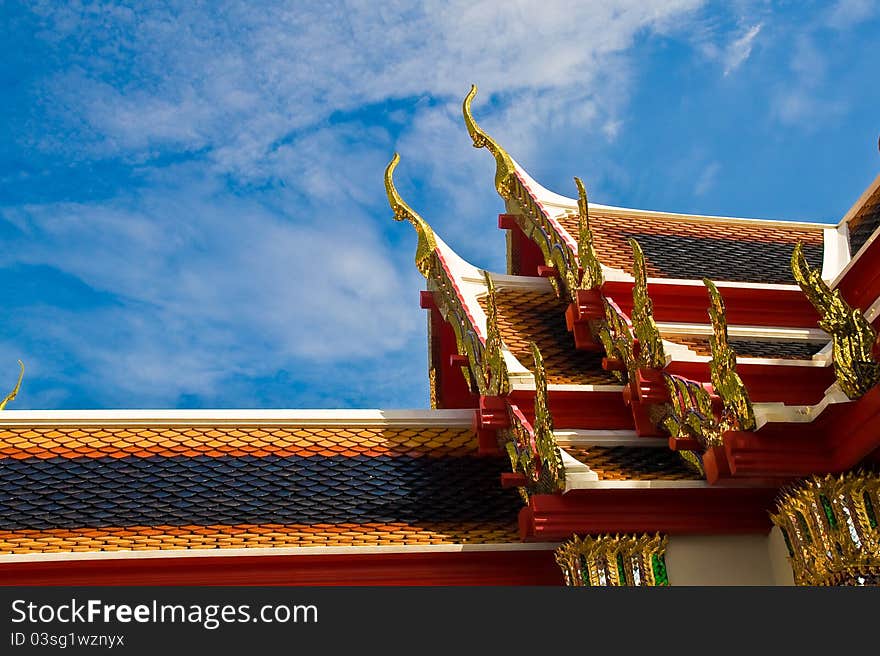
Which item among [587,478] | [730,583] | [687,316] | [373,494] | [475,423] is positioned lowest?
[730,583]

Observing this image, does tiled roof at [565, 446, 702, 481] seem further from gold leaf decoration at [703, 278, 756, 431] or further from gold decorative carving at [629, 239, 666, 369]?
gold leaf decoration at [703, 278, 756, 431]

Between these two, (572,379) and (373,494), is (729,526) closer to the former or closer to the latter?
(572,379)

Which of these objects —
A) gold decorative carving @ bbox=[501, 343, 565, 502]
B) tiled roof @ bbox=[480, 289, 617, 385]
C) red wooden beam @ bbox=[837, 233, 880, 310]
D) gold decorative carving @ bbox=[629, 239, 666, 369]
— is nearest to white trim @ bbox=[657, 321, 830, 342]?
tiled roof @ bbox=[480, 289, 617, 385]

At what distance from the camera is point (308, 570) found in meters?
6.08

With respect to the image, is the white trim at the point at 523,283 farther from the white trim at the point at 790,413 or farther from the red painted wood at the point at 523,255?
the white trim at the point at 790,413

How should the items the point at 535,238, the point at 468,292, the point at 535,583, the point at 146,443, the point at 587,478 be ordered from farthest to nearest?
the point at 535,238 → the point at 468,292 → the point at 146,443 → the point at 535,583 → the point at 587,478

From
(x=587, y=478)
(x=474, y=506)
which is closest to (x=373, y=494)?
(x=474, y=506)

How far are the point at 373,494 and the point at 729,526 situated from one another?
2382 millimetres

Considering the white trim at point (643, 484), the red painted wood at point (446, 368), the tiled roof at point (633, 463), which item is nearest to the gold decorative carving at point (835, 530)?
the white trim at point (643, 484)

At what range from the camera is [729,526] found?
574 centimetres

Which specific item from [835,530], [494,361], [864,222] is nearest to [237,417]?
[494,361]

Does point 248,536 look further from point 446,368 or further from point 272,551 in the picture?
point 446,368

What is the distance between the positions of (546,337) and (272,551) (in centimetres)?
316

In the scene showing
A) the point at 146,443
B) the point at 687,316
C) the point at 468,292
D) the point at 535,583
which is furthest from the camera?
the point at 468,292
